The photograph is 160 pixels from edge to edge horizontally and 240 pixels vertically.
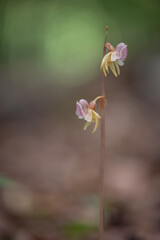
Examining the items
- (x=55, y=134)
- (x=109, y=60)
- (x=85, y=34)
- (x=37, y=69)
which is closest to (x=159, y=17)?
(x=85, y=34)

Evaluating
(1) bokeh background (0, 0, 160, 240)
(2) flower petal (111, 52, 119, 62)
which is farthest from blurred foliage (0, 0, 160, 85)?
(2) flower petal (111, 52, 119, 62)

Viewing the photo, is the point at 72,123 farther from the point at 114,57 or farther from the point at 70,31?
the point at 114,57

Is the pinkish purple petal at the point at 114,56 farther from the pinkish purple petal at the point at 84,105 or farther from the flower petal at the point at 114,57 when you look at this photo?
the pinkish purple petal at the point at 84,105

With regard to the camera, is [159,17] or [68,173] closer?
[68,173]

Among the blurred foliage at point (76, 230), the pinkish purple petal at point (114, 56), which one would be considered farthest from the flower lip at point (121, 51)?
the blurred foliage at point (76, 230)

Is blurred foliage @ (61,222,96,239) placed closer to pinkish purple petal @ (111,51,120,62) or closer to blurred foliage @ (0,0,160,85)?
pinkish purple petal @ (111,51,120,62)

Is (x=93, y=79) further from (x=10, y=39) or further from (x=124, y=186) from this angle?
(x=124, y=186)
